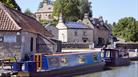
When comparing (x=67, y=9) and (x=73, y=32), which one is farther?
(x=67, y=9)

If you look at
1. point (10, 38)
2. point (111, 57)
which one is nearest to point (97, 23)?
point (111, 57)

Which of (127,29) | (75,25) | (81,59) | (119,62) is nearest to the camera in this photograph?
(81,59)

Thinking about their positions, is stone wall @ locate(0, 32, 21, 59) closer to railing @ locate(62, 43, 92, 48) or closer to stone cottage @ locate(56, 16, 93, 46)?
railing @ locate(62, 43, 92, 48)

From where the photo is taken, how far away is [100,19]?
105m

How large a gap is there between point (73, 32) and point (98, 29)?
421 inches

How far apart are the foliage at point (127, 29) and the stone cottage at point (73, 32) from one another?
16714mm

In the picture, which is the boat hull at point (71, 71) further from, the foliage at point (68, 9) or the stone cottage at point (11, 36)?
the foliage at point (68, 9)

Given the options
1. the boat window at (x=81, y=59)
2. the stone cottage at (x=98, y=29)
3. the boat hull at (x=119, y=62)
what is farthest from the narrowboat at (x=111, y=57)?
the stone cottage at (x=98, y=29)

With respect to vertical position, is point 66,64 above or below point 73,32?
below

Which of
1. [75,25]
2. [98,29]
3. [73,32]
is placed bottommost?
[73,32]

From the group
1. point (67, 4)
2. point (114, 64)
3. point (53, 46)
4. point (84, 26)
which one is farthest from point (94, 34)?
point (53, 46)

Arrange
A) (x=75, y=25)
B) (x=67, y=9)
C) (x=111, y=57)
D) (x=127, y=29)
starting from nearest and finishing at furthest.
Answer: (x=111, y=57)
(x=75, y=25)
(x=67, y=9)
(x=127, y=29)

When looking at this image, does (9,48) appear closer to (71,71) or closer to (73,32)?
(71,71)

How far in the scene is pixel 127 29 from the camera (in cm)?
10912
